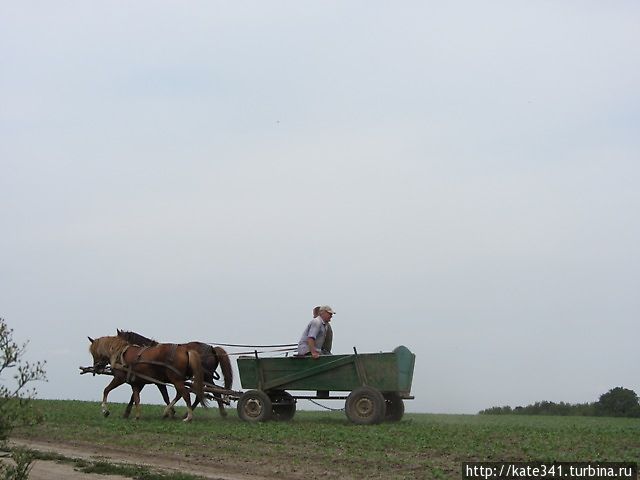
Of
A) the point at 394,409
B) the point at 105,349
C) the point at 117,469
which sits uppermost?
the point at 105,349

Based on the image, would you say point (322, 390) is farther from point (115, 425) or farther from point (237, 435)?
point (115, 425)

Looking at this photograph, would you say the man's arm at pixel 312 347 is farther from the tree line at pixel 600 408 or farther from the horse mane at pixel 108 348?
the tree line at pixel 600 408

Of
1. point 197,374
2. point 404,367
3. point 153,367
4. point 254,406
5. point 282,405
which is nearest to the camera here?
point 404,367

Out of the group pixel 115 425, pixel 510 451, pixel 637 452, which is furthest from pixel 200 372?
pixel 637 452

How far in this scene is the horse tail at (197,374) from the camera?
20000mm

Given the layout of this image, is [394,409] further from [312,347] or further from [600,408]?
[600,408]

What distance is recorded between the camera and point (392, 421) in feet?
62.3

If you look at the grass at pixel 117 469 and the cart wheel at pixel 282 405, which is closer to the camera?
the grass at pixel 117 469

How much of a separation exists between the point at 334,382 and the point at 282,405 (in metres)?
1.85

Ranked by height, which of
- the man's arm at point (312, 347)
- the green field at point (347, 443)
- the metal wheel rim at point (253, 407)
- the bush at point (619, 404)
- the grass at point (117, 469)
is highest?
the man's arm at point (312, 347)

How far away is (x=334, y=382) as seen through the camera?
18312 mm

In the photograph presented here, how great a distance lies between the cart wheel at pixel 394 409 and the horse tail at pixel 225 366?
394cm

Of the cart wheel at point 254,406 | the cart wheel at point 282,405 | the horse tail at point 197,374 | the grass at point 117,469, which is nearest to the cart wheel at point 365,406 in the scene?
the cart wheel at point 254,406

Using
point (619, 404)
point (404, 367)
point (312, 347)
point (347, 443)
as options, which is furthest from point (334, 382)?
point (619, 404)
